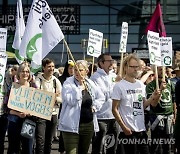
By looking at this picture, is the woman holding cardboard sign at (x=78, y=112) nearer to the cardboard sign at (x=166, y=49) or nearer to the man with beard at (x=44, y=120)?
the man with beard at (x=44, y=120)

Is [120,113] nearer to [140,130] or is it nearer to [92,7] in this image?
[140,130]

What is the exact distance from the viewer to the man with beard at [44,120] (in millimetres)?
8945

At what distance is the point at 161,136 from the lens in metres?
9.25

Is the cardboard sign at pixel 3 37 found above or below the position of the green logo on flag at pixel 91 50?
above

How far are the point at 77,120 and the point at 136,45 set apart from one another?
3070 centimetres

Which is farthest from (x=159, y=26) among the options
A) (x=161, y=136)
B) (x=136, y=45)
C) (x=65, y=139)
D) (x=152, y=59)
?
(x=136, y=45)

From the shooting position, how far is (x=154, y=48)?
833 cm

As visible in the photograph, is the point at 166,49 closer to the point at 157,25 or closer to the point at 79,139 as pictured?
the point at 157,25

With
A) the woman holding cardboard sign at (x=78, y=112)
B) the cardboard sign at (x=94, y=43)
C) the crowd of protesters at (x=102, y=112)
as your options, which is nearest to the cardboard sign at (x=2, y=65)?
the crowd of protesters at (x=102, y=112)

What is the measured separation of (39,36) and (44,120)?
1375 mm

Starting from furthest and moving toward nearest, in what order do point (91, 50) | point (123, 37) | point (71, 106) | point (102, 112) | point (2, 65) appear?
point (123, 37)
point (91, 50)
point (102, 112)
point (2, 65)
point (71, 106)

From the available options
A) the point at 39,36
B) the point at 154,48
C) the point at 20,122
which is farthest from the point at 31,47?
the point at 154,48

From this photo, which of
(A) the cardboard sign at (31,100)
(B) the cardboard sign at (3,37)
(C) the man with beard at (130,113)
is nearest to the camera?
(C) the man with beard at (130,113)

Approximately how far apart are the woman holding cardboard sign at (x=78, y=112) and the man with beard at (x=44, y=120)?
986 mm
